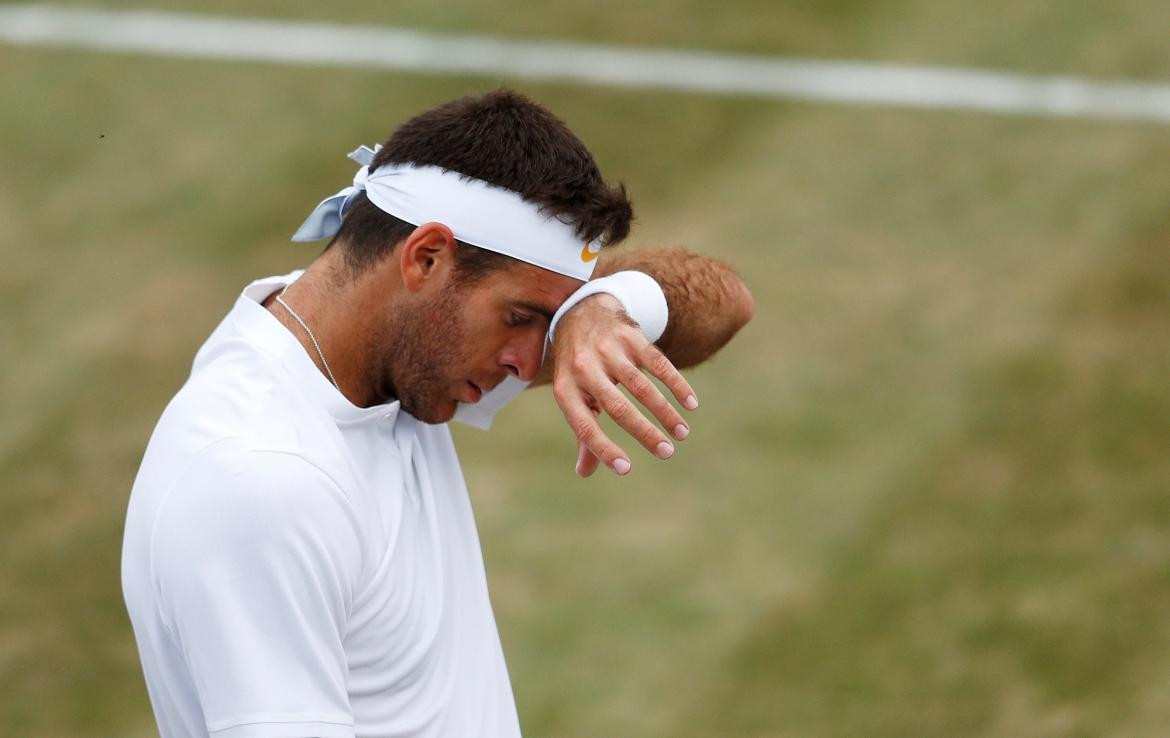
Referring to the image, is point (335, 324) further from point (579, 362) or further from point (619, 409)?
point (619, 409)

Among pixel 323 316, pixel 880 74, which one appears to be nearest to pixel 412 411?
pixel 323 316

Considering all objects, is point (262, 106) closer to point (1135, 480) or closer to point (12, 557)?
point (12, 557)

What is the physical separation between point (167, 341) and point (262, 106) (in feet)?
6.96

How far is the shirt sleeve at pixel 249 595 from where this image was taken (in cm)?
354

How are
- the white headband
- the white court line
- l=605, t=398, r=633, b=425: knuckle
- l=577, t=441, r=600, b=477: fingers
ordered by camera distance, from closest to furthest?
l=605, t=398, r=633, b=425: knuckle → l=577, t=441, r=600, b=477: fingers → the white headband → the white court line

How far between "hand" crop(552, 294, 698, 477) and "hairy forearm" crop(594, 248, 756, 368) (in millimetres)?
875

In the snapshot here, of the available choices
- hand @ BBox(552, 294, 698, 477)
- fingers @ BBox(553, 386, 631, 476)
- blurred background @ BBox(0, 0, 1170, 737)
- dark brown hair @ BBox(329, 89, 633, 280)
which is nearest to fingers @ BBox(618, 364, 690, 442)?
hand @ BBox(552, 294, 698, 477)

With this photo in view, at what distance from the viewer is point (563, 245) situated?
4293 mm

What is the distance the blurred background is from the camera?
7.18 m

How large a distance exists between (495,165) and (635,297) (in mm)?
656

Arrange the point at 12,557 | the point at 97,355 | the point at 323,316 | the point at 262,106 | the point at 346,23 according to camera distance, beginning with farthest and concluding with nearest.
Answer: the point at 346,23, the point at 262,106, the point at 97,355, the point at 12,557, the point at 323,316

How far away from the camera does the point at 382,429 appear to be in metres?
4.25

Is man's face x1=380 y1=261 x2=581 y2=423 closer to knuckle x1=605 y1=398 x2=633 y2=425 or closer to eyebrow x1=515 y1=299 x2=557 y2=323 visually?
eyebrow x1=515 y1=299 x2=557 y2=323

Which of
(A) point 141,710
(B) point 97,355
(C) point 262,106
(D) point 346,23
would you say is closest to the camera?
(A) point 141,710
